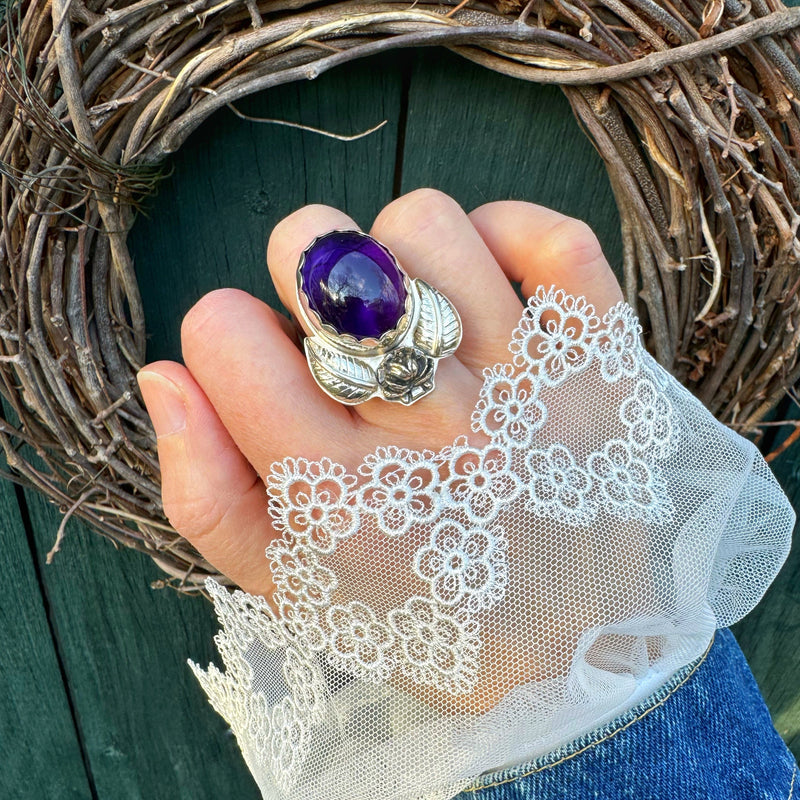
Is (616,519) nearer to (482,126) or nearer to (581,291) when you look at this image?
(581,291)

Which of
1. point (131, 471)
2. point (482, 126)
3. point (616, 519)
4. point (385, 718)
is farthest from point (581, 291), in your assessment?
point (131, 471)

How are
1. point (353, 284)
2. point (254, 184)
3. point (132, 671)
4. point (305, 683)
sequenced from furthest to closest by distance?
point (132, 671) < point (254, 184) < point (305, 683) < point (353, 284)

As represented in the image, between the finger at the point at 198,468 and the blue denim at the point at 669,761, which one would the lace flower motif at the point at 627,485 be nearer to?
the blue denim at the point at 669,761

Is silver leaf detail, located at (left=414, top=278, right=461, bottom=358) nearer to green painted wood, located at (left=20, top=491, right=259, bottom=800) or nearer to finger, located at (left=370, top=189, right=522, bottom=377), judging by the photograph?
finger, located at (left=370, top=189, right=522, bottom=377)

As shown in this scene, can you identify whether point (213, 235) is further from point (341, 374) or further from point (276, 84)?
point (341, 374)

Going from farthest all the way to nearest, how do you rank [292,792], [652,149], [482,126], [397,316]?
[482,126] → [652,149] → [292,792] → [397,316]

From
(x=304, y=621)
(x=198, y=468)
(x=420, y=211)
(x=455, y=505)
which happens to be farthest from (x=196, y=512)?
(x=420, y=211)

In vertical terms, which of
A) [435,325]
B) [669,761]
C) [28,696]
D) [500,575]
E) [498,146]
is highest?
[498,146]
